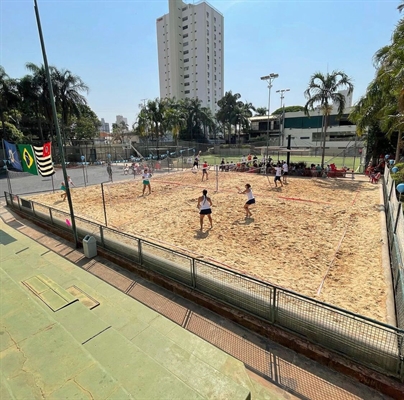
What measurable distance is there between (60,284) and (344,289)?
6.50 m

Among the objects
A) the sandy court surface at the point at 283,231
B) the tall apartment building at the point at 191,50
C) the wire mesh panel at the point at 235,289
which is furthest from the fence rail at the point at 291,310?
the tall apartment building at the point at 191,50

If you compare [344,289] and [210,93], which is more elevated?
[210,93]

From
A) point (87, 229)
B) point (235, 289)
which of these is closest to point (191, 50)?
point (87, 229)

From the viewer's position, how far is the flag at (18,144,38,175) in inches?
394

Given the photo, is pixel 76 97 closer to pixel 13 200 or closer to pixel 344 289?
pixel 13 200

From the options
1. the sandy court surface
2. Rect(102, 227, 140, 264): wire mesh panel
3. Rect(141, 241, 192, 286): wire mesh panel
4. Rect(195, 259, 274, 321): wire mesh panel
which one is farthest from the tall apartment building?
Rect(195, 259, 274, 321): wire mesh panel

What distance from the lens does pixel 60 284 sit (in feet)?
19.4

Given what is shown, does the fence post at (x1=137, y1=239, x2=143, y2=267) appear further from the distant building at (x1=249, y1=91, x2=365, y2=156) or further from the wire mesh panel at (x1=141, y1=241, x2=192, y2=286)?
the distant building at (x1=249, y1=91, x2=365, y2=156)

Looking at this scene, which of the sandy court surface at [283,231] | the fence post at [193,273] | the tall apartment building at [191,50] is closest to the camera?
the fence post at [193,273]

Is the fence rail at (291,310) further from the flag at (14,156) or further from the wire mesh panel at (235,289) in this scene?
the flag at (14,156)

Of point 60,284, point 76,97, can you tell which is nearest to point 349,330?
point 60,284

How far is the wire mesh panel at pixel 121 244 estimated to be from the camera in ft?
21.5

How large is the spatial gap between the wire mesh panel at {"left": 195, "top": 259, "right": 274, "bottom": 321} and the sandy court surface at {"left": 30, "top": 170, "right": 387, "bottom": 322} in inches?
58.7

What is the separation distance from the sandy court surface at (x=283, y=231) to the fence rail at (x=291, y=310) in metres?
1.41
